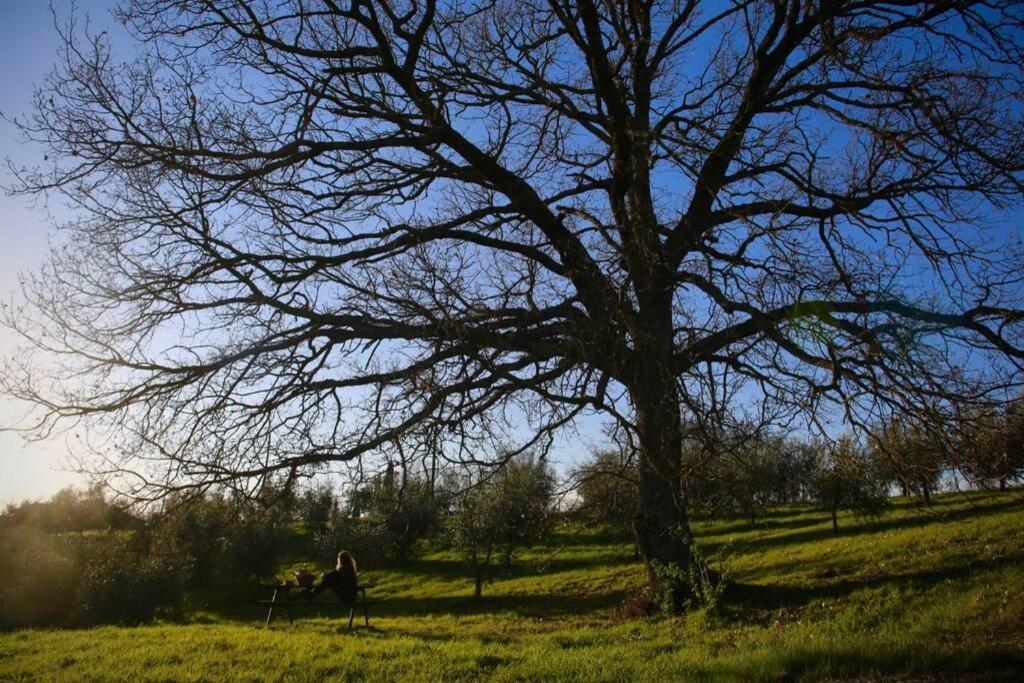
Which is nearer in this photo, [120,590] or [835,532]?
[120,590]

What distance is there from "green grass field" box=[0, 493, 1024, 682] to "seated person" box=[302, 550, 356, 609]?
0.78 m

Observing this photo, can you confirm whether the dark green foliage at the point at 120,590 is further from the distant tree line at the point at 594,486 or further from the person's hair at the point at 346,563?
the distant tree line at the point at 594,486

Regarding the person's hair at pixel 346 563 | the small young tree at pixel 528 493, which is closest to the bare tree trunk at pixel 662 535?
the small young tree at pixel 528 493

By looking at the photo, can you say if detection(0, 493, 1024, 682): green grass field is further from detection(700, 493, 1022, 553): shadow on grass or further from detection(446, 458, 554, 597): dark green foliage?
A: detection(700, 493, 1022, 553): shadow on grass

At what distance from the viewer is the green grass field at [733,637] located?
6.35 meters

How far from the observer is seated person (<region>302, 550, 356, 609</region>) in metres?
14.9

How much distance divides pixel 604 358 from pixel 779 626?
15.5 feet

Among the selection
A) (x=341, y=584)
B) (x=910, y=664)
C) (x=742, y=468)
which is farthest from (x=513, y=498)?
(x=341, y=584)

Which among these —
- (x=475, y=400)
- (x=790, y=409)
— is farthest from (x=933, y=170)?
(x=475, y=400)

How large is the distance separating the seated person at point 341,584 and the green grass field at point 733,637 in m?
0.78

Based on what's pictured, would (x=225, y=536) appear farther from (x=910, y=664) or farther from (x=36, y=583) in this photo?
(x=36, y=583)

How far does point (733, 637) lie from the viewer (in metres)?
8.59

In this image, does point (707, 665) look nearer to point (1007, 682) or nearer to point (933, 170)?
point (1007, 682)

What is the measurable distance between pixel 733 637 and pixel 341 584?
9934mm
